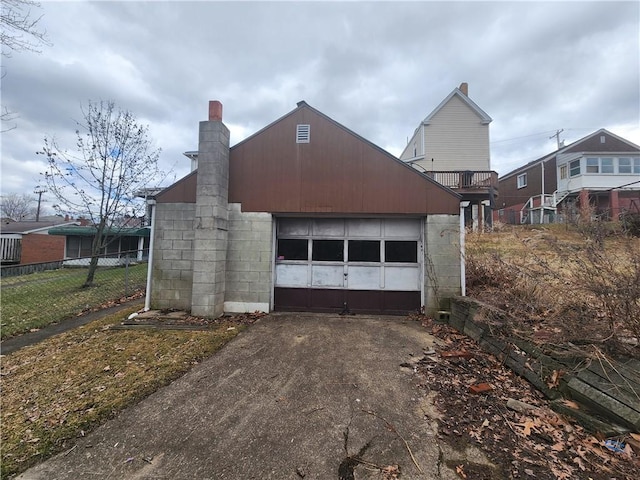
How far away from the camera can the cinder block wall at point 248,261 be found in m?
7.28

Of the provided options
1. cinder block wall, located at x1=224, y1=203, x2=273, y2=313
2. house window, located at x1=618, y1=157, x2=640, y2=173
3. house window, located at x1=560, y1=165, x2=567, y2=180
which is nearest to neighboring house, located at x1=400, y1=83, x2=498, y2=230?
house window, located at x1=560, y1=165, x2=567, y2=180

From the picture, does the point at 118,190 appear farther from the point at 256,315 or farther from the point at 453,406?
the point at 453,406

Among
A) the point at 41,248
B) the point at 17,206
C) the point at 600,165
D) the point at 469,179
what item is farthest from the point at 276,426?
the point at 17,206

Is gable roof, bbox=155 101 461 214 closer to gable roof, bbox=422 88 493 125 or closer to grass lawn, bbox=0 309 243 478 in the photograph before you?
grass lawn, bbox=0 309 243 478

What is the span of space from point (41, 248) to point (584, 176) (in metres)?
41.3

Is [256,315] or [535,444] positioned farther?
[256,315]

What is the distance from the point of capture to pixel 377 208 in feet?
23.4

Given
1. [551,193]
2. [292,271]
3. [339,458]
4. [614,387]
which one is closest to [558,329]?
[614,387]

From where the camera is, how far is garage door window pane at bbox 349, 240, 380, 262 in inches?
299

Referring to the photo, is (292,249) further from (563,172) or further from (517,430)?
(563,172)

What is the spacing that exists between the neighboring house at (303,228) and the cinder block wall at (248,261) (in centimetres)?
3

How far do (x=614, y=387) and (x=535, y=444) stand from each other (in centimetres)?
114

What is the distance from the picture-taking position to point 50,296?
1017 cm

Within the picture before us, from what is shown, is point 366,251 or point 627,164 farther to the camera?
point 627,164
